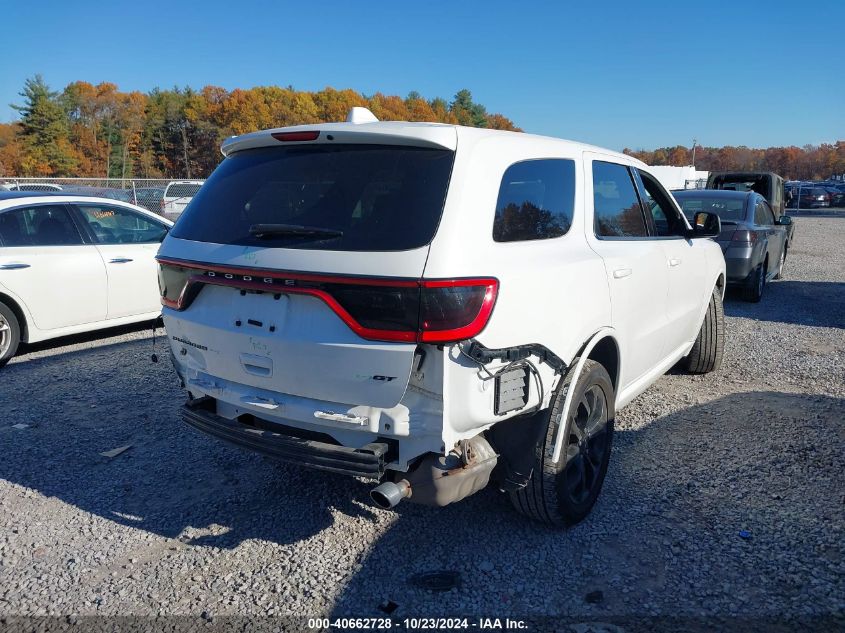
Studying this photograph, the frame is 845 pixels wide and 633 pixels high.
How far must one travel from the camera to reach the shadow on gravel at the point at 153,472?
11.2 ft

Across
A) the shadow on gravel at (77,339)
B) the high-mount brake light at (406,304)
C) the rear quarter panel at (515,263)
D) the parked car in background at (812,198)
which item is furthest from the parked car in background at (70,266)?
the parked car in background at (812,198)

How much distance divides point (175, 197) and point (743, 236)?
17664 mm

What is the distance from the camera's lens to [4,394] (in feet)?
17.8

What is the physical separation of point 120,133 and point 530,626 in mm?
85635

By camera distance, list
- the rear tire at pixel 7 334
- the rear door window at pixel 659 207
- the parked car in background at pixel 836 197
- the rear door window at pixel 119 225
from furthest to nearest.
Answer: the parked car in background at pixel 836 197
the rear door window at pixel 119 225
the rear tire at pixel 7 334
the rear door window at pixel 659 207

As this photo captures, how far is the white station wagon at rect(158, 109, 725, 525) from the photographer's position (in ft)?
8.07

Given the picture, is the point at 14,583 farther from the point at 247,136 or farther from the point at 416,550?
the point at 247,136

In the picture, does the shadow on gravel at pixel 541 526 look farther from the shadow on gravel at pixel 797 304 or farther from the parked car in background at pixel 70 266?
the shadow on gravel at pixel 797 304

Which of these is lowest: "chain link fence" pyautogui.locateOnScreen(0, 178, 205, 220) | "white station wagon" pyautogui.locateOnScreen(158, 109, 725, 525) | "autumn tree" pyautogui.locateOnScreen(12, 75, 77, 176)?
"white station wagon" pyautogui.locateOnScreen(158, 109, 725, 525)

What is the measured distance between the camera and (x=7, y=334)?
6.23m

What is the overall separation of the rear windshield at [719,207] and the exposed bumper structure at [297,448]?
322 inches

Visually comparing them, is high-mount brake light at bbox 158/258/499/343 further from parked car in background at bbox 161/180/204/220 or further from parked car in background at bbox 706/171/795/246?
parked car in background at bbox 161/180/204/220

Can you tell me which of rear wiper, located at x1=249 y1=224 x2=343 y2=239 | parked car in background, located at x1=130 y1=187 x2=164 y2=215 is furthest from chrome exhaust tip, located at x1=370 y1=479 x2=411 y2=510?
parked car in background, located at x1=130 y1=187 x2=164 y2=215

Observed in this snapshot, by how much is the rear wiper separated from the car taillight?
799cm
